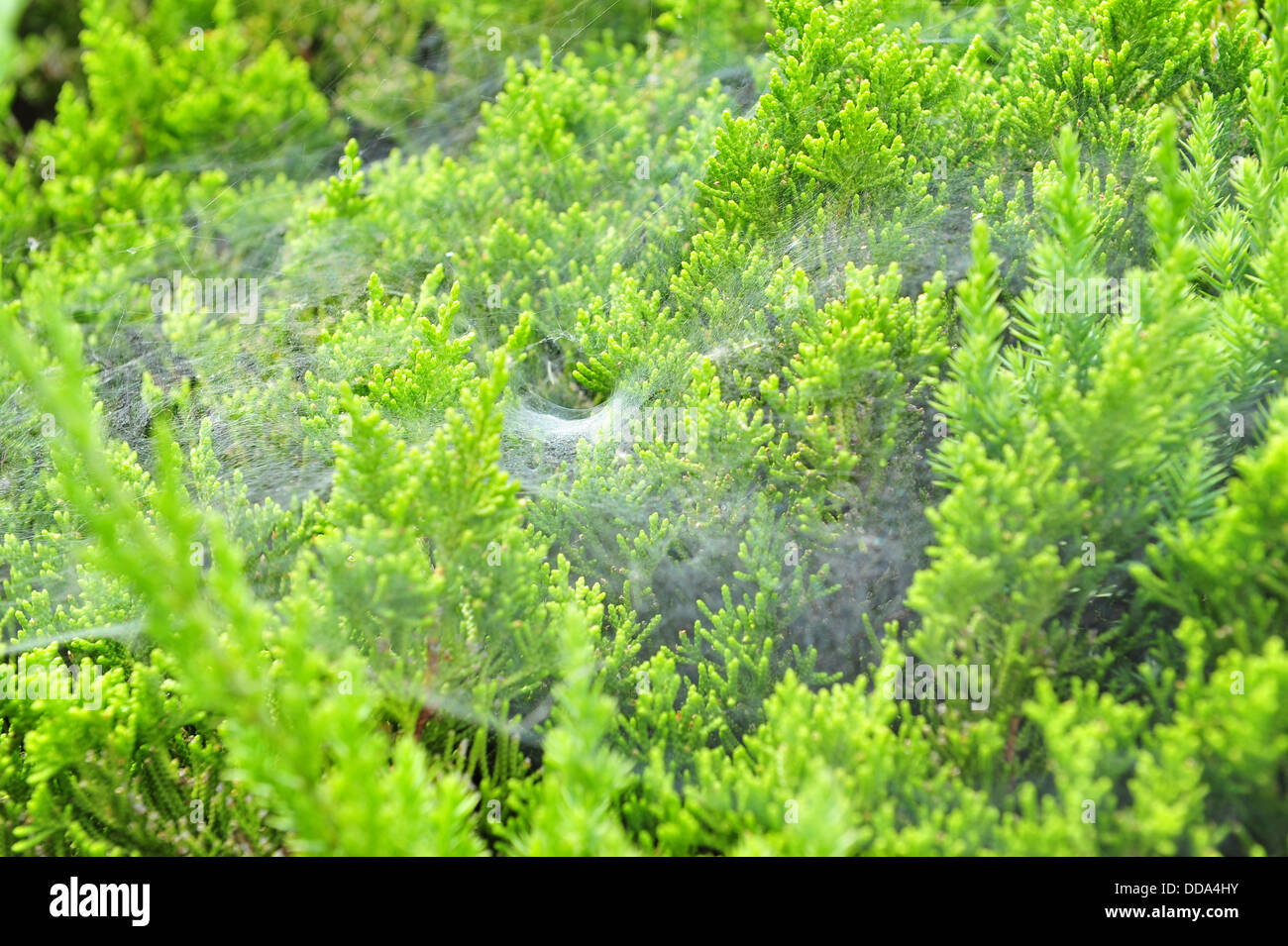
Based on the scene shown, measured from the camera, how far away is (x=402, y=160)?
5.14m

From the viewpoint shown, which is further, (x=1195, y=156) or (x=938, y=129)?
(x=938, y=129)

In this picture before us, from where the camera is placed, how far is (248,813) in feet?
7.21

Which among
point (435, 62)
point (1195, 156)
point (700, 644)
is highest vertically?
point (435, 62)

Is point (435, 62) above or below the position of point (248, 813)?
above

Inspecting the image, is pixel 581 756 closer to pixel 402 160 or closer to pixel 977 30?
pixel 977 30

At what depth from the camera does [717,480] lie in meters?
2.56

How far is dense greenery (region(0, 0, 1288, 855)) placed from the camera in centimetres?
172

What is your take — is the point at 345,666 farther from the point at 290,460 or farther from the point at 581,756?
the point at 290,460

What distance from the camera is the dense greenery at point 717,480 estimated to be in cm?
172

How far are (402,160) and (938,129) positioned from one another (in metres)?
3.34

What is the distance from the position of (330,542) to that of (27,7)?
5994mm

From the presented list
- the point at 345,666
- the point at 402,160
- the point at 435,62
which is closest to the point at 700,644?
the point at 345,666

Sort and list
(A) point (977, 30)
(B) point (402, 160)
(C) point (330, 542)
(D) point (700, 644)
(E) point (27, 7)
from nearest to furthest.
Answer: (C) point (330, 542), (D) point (700, 644), (A) point (977, 30), (B) point (402, 160), (E) point (27, 7)

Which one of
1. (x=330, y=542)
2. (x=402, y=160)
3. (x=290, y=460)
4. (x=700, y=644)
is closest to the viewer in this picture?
(x=330, y=542)
